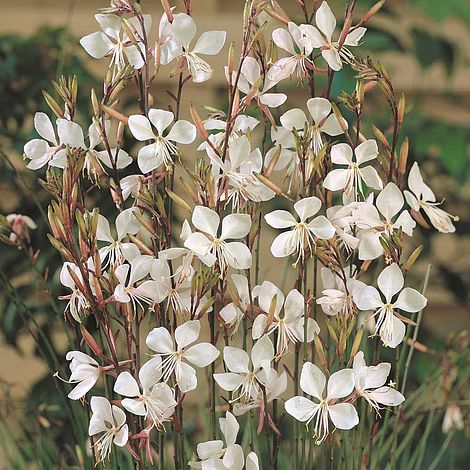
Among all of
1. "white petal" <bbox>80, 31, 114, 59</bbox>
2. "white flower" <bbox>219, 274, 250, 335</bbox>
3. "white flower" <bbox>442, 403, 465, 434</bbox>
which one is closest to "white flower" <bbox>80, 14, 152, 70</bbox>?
"white petal" <bbox>80, 31, 114, 59</bbox>

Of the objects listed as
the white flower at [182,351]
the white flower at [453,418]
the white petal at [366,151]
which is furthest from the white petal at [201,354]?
the white flower at [453,418]

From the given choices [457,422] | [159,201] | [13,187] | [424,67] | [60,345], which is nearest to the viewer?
[159,201]

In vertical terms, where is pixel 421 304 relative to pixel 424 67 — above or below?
above

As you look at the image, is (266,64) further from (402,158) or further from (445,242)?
(445,242)

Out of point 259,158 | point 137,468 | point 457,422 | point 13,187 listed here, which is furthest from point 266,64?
point 13,187

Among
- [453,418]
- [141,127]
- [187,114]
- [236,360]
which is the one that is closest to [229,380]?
[236,360]

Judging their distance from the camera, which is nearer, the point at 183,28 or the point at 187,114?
the point at 183,28

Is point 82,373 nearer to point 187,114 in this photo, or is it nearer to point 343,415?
point 343,415

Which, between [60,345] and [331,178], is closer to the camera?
[331,178]
